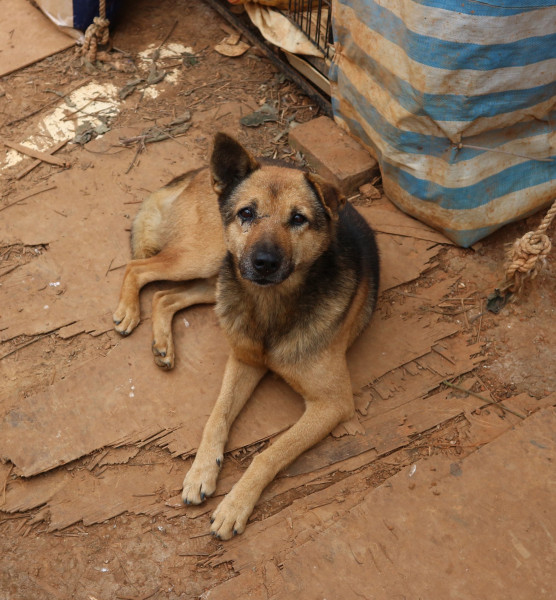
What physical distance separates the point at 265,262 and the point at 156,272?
4.80 feet

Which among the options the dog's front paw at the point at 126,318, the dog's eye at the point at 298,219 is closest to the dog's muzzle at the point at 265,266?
the dog's eye at the point at 298,219

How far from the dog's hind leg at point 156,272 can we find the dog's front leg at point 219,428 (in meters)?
0.75

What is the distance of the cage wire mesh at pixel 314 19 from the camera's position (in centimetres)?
571

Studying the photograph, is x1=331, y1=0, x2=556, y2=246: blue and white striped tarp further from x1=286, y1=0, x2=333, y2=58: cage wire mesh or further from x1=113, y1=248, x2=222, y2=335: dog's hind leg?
x1=113, y1=248, x2=222, y2=335: dog's hind leg

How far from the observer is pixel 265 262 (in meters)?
3.32

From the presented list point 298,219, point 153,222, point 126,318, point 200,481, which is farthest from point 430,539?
point 153,222

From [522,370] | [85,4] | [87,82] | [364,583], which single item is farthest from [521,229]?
[85,4]

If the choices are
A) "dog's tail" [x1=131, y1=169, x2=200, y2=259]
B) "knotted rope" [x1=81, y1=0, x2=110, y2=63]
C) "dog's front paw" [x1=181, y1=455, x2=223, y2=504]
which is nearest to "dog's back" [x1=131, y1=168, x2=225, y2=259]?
"dog's tail" [x1=131, y1=169, x2=200, y2=259]

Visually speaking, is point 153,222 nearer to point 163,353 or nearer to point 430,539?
point 163,353

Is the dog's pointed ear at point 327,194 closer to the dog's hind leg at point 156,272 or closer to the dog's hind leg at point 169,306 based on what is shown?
the dog's hind leg at point 156,272

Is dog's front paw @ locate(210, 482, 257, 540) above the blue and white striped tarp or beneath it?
beneath

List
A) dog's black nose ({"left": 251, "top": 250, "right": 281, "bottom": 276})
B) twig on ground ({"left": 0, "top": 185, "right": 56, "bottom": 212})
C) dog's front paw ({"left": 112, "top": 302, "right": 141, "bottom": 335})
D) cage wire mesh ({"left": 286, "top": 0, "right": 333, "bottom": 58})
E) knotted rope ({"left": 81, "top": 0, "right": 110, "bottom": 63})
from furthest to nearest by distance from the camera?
knotted rope ({"left": 81, "top": 0, "right": 110, "bottom": 63}) < cage wire mesh ({"left": 286, "top": 0, "right": 333, "bottom": 58}) < twig on ground ({"left": 0, "top": 185, "right": 56, "bottom": 212}) < dog's front paw ({"left": 112, "top": 302, "right": 141, "bottom": 335}) < dog's black nose ({"left": 251, "top": 250, "right": 281, "bottom": 276})

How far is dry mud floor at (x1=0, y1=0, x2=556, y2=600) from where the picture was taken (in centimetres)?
333

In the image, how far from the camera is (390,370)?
424 cm
